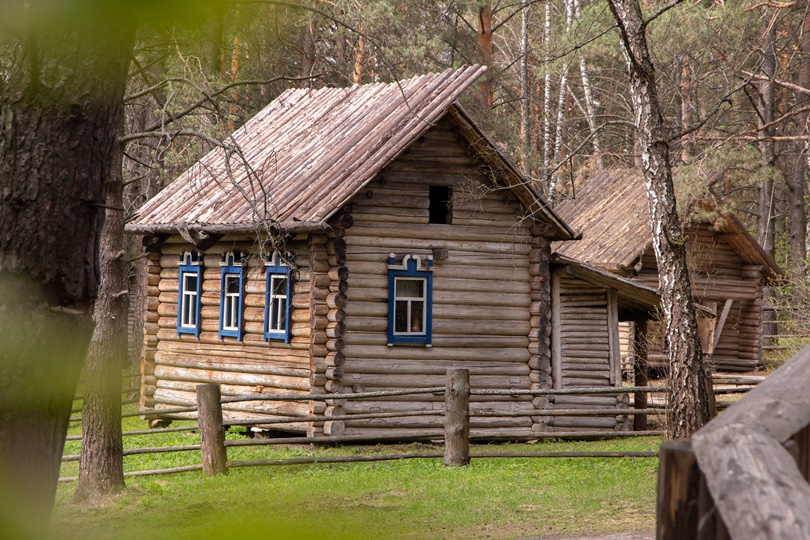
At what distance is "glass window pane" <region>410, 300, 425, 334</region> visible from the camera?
17453 millimetres

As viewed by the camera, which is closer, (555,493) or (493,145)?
(555,493)

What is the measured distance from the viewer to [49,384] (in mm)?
2465

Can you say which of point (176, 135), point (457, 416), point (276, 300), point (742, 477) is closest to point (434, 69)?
point (276, 300)

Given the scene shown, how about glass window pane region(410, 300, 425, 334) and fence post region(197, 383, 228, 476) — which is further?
glass window pane region(410, 300, 425, 334)

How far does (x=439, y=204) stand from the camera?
18266 mm

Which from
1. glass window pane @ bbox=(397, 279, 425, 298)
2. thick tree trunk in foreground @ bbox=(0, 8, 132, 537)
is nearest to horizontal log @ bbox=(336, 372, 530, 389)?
glass window pane @ bbox=(397, 279, 425, 298)

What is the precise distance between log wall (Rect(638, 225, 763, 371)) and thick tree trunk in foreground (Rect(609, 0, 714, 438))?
17.8 metres

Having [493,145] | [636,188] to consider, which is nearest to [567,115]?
[636,188]

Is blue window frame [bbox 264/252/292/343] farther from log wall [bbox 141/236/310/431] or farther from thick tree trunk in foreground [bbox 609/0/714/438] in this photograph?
thick tree trunk in foreground [bbox 609/0/714/438]

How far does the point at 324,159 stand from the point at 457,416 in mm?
6599

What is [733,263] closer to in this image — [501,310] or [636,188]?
[636,188]

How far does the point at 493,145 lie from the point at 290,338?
4.88m

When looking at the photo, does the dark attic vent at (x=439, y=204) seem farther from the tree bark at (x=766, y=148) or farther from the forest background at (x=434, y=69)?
the tree bark at (x=766, y=148)

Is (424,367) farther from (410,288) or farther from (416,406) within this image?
(410,288)
